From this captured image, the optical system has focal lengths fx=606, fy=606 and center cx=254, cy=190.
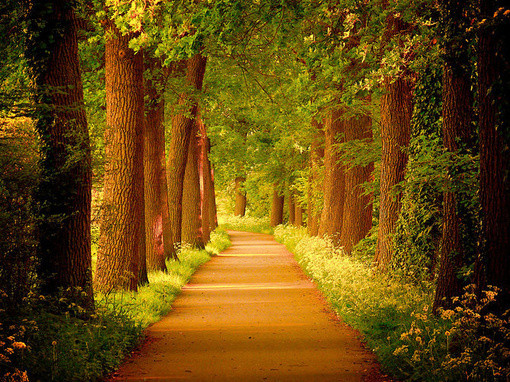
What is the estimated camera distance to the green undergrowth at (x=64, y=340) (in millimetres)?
6523

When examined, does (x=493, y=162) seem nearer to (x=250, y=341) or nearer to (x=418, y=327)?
(x=418, y=327)

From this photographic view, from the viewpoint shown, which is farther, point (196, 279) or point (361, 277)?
point (196, 279)

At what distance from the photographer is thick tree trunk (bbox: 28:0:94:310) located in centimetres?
898

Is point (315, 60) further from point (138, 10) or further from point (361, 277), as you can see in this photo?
point (361, 277)

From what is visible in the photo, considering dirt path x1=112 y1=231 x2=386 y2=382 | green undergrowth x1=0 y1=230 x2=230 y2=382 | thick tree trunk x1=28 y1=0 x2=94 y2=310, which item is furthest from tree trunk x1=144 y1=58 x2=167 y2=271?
thick tree trunk x1=28 y1=0 x2=94 y2=310

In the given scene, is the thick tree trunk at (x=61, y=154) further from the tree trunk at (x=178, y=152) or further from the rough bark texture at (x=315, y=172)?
the rough bark texture at (x=315, y=172)

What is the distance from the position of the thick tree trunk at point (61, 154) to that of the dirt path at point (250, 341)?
177cm

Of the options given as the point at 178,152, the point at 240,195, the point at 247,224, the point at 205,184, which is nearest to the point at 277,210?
the point at 240,195

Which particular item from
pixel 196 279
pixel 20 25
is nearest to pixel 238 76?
pixel 196 279

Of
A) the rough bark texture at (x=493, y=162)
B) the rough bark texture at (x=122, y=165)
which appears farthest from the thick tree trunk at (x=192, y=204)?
the rough bark texture at (x=493, y=162)

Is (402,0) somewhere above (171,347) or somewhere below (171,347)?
above

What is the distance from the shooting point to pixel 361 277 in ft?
44.2

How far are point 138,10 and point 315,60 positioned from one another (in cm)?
395

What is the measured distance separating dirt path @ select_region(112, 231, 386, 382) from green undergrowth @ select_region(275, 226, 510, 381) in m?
0.36
